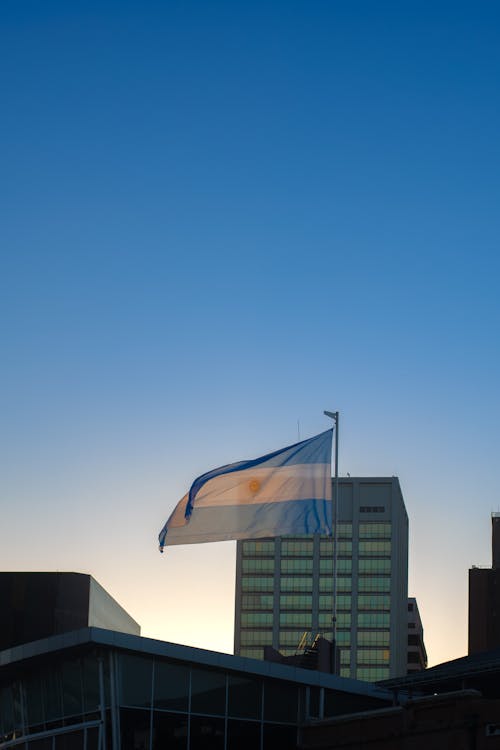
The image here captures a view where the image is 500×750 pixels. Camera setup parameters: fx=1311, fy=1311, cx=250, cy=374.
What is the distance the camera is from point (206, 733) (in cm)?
4375

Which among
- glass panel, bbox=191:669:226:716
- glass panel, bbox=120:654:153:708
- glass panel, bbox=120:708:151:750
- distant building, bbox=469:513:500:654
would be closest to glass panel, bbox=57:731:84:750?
glass panel, bbox=120:708:151:750

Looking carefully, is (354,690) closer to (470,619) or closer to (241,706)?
(241,706)

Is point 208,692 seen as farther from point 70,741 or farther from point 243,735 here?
point 70,741

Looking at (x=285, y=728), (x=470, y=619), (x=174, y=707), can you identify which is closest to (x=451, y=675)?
(x=285, y=728)

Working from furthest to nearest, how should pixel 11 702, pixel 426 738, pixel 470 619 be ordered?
pixel 470 619, pixel 11 702, pixel 426 738

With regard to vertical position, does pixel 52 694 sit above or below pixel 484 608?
below

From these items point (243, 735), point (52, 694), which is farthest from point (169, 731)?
point (52, 694)

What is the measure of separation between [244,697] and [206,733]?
190 centimetres

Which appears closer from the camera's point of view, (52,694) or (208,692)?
(208,692)

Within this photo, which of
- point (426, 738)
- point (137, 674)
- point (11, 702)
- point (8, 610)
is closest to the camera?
point (426, 738)

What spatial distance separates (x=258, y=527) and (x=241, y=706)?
6.15 meters

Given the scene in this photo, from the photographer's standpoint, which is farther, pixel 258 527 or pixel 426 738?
pixel 258 527

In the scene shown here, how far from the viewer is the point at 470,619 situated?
14338 centimetres

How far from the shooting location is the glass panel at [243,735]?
145 feet
